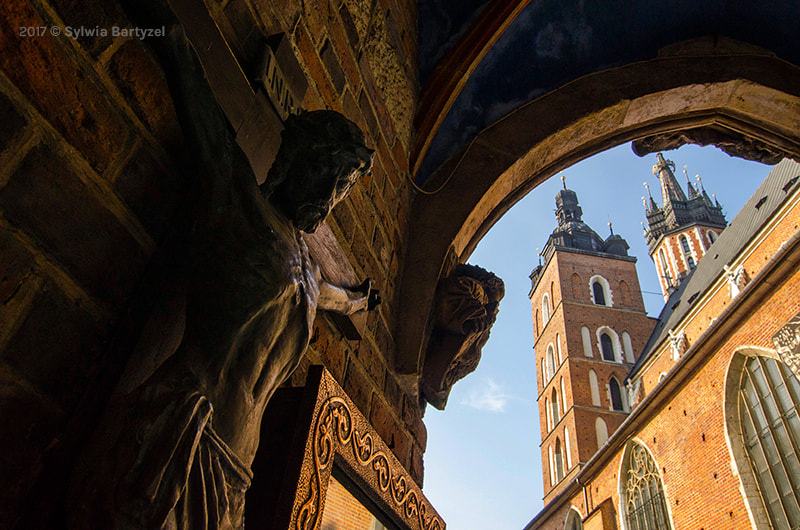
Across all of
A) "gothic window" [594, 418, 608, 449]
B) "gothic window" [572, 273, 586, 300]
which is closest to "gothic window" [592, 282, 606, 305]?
"gothic window" [572, 273, 586, 300]

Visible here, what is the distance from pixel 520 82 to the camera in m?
3.61

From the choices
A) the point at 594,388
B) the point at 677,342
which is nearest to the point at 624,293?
the point at 594,388

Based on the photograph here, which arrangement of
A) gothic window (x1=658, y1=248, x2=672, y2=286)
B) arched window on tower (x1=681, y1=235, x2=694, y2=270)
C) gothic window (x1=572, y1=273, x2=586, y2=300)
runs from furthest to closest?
gothic window (x1=658, y1=248, x2=672, y2=286), arched window on tower (x1=681, y1=235, x2=694, y2=270), gothic window (x1=572, y1=273, x2=586, y2=300)

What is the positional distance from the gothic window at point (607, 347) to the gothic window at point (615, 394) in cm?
156

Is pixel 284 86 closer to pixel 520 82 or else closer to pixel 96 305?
pixel 96 305

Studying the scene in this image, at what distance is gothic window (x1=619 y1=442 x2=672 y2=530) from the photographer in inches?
580

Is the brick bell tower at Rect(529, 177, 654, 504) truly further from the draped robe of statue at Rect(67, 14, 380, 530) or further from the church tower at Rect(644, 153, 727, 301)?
the draped robe of statue at Rect(67, 14, 380, 530)

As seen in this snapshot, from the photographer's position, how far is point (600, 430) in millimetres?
27047

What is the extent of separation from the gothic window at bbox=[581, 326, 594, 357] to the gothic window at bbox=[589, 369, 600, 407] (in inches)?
45.7

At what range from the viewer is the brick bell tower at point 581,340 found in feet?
90.4

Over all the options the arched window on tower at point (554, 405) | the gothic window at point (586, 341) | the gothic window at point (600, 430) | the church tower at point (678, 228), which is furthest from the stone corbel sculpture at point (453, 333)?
the church tower at point (678, 228)

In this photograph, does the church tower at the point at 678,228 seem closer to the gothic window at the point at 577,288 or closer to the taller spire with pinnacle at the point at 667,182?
the taller spire with pinnacle at the point at 667,182

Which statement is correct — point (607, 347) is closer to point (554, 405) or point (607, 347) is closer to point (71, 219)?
point (554, 405)

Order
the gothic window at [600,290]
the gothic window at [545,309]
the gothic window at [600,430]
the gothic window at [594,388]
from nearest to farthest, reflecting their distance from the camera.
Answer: the gothic window at [600,430]
the gothic window at [594,388]
the gothic window at [600,290]
the gothic window at [545,309]
